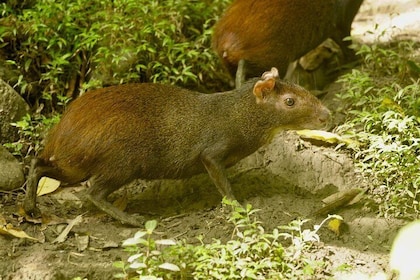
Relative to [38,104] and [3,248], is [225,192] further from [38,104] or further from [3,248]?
[38,104]

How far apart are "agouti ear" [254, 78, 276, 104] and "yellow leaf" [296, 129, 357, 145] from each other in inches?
27.5

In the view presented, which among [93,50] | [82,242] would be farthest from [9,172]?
[93,50]

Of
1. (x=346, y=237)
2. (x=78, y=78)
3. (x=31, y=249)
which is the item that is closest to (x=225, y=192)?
(x=346, y=237)

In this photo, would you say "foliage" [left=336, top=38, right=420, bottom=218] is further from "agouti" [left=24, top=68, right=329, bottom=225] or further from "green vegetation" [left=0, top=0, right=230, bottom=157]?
"green vegetation" [left=0, top=0, right=230, bottom=157]

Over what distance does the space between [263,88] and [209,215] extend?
1.08 meters

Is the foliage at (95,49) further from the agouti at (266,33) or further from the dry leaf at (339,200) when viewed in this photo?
the dry leaf at (339,200)

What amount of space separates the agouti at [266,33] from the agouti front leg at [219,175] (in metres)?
1.22

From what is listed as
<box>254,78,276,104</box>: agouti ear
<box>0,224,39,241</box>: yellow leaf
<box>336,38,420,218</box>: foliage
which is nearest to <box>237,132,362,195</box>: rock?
<box>336,38,420,218</box>: foliage

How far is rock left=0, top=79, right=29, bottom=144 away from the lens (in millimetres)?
5574

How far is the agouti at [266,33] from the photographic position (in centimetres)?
582

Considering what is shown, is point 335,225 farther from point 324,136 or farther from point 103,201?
point 103,201

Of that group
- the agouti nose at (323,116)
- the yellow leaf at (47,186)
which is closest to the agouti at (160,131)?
the agouti nose at (323,116)

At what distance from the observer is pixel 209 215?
193 inches

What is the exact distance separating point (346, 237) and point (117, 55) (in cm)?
269
